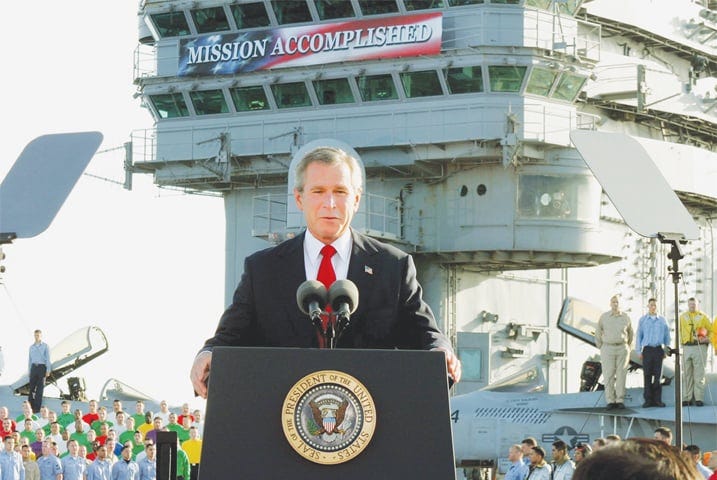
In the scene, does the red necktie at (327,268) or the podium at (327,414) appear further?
the red necktie at (327,268)

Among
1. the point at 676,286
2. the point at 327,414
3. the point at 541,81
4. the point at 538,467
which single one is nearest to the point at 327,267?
the point at 327,414

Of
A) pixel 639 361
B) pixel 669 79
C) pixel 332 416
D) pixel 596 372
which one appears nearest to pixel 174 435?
pixel 332 416

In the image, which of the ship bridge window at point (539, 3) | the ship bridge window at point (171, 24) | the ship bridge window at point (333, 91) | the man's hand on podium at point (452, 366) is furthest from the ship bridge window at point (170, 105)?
the man's hand on podium at point (452, 366)

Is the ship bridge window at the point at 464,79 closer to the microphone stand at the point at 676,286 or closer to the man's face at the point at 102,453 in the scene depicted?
the man's face at the point at 102,453

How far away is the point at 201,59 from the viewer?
→ 1347 inches

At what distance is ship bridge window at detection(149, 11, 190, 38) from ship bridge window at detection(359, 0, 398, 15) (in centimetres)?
478

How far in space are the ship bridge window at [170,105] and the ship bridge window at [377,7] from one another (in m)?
5.33

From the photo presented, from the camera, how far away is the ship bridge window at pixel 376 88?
32.5 metres

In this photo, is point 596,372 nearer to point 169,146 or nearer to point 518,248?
point 518,248

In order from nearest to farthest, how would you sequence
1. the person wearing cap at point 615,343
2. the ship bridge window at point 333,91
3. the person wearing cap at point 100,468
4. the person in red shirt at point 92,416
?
the person wearing cap at point 100,468 < the person wearing cap at point 615,343 < the person in red shirt at point 92,416 < the ship bridge window at point 333,91

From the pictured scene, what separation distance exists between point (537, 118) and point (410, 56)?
3.23m

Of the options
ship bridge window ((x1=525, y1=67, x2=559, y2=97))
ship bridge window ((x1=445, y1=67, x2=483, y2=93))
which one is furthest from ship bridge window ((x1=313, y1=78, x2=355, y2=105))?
ship bridge window ((x1=525, y1=67, x2=559, y2=97))

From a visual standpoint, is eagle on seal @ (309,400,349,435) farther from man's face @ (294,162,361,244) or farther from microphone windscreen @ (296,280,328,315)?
man's face @ (294,162,361,244)

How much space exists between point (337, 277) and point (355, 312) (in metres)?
0.17
